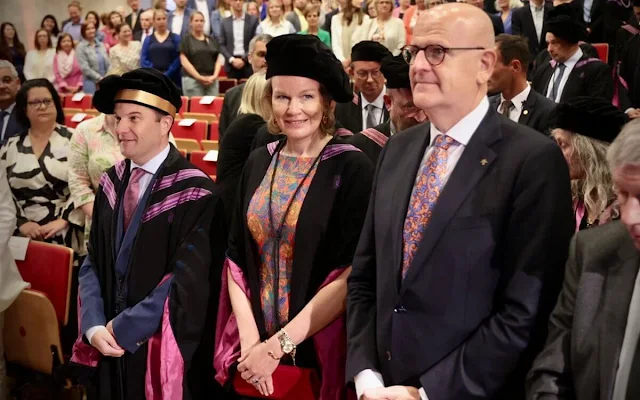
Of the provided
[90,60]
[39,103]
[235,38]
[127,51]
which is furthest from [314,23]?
[39,103]

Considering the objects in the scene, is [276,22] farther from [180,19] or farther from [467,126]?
[467,126]

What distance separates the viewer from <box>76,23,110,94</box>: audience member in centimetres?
1143

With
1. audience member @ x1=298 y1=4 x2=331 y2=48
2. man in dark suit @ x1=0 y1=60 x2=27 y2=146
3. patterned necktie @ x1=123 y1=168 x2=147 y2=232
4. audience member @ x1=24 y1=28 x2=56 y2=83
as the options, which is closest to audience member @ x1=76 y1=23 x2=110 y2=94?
audience member @ x1=24 y1=28 x2=56 y2=83

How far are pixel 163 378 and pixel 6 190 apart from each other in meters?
1.42

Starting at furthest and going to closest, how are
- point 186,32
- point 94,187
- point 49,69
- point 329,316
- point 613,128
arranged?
1. point 49,69
2. point 186,32
3. point 94,187
4. point 613,128
5. point 329,316

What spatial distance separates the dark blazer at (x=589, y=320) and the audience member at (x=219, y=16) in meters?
8.83

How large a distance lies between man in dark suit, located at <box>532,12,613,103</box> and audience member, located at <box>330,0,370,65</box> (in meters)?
3.74

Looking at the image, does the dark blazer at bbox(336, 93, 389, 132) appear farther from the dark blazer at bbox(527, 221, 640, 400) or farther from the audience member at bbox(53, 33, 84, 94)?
the audience member at bbox(53, 33, 84, 94)

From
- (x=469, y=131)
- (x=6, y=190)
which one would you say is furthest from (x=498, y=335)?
(x=6, y=190)

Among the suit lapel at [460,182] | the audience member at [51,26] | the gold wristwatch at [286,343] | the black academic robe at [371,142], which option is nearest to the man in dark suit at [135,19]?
the audience member at [51,26]

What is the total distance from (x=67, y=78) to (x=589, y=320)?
11.2 meters

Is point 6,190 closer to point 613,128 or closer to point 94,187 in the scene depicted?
point 94,187

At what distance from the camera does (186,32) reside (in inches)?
392

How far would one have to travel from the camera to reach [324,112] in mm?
2465
